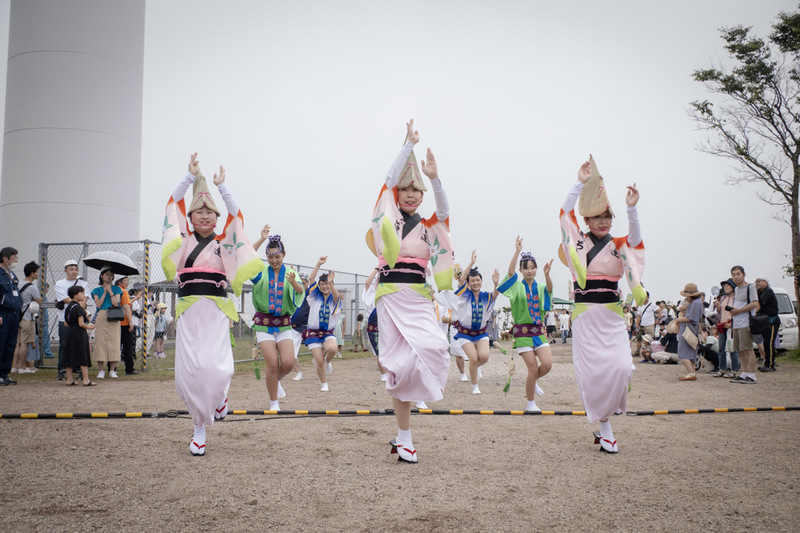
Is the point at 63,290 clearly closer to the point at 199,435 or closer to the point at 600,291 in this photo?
the point at 199,435

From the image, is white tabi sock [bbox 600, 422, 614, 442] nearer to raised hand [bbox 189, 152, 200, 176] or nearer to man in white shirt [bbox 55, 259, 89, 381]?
raised hand [bbox 189, 152, 200, 176]

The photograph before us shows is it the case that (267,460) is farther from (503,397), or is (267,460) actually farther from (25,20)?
(25,20)

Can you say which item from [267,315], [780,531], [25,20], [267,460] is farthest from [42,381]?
[25,20]

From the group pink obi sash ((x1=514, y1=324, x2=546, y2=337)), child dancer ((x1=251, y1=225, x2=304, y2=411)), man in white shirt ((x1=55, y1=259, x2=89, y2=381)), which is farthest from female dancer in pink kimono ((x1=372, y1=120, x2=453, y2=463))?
man in white shirt ((x1=55, y1=259, x2=89, y2=381))

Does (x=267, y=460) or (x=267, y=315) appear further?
(x=267, y=315)

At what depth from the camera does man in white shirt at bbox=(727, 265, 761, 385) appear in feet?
37.3

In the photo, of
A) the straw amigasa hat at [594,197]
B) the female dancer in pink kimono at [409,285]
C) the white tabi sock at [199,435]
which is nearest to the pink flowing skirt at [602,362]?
the straw amigasa hat at [594,197]

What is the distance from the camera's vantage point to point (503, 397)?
9375mm

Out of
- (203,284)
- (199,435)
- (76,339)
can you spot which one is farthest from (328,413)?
(76,339)

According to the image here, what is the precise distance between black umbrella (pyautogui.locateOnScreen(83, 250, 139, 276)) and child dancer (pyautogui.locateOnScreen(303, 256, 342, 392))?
4.35 meters

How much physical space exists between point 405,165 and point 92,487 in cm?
345

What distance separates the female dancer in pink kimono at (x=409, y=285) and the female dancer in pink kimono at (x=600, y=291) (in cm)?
127

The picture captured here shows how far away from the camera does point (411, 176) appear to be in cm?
510

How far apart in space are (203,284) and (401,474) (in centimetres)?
245
